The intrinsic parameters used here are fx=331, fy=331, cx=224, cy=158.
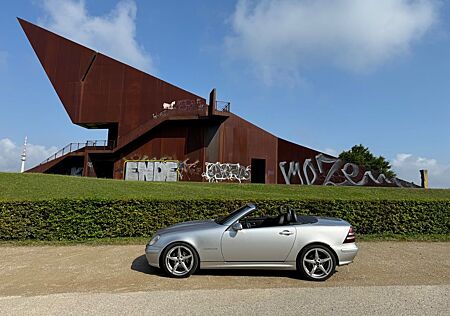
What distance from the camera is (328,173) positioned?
30.2 m

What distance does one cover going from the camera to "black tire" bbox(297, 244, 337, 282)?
5.70 meters

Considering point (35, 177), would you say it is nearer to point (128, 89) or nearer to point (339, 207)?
point (128, 89)

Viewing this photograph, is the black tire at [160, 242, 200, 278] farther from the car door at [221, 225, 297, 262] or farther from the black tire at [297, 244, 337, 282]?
the black tire at [297, 244, 337, 282]

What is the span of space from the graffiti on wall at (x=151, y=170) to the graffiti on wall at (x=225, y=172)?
2925 mm

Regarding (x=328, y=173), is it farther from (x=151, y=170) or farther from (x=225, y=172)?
(x=151, y=170)

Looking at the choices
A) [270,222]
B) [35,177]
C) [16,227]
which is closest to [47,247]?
[16,227]

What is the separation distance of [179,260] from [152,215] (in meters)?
3.73

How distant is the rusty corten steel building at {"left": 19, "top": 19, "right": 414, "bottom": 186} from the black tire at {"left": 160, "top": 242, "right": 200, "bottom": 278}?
74.3ft

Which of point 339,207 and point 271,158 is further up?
point 271,158

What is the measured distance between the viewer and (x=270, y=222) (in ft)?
19.9

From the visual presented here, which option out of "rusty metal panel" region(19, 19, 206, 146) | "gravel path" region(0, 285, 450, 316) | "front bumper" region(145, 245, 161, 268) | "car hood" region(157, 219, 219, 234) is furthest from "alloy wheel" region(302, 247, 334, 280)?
"rusty metal panel" region(19, 19, 206, 146)

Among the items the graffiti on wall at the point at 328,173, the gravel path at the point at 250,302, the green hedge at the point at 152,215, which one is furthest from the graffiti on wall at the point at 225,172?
the gravel path at the point at 250,302

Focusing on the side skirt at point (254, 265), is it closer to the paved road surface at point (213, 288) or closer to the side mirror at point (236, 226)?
the paved road surface at point (213, 288)

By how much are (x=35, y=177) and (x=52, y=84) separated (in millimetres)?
16475
